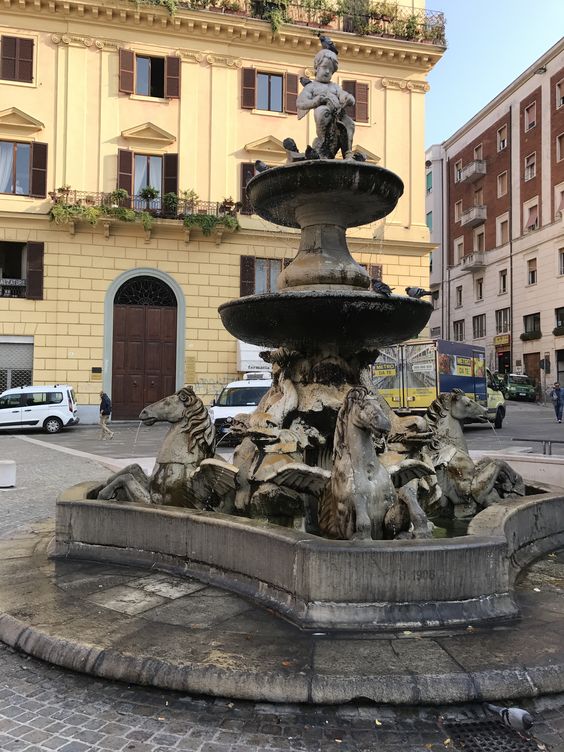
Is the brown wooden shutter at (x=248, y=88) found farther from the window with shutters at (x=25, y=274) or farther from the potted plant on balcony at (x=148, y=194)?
the window with shutters at (x=25, y=274)

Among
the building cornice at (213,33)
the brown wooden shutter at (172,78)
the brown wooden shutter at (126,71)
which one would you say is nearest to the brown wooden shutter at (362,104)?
the building cornice at (213,33)

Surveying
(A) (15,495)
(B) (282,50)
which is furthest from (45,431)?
(B) (282,50)

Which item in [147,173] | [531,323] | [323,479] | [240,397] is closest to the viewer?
[323,479]

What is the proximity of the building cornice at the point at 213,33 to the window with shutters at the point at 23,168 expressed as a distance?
4.38 m

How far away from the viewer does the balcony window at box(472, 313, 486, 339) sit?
46594 millimetres

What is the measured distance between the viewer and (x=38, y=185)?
82.4 feet

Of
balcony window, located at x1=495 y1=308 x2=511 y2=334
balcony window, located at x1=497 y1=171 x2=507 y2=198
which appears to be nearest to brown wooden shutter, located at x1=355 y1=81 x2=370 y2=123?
balcony window, located at x1=497 y1=171 x2=507 y2=198

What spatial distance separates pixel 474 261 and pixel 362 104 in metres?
20.9

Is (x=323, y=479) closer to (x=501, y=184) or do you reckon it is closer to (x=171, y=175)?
(x=171, y=175)

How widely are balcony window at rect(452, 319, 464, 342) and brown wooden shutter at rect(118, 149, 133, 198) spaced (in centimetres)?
3092

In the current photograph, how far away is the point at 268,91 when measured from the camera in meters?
27.7

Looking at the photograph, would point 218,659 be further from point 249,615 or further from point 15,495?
point 15,495

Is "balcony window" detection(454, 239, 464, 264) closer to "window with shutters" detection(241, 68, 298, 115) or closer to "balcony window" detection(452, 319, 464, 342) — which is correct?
"balcony window" detection(452, 319, 464, 342)

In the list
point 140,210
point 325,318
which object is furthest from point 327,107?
point 140,210
